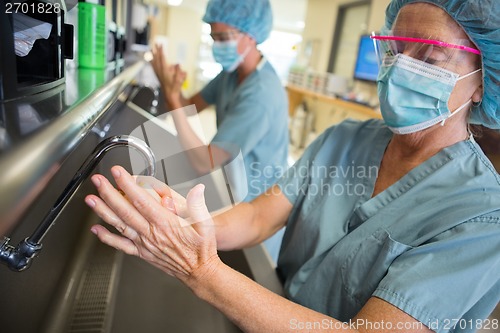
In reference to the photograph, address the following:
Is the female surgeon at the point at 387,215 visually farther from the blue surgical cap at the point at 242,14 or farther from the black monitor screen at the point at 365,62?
the black monitor screen at the point at 365,62

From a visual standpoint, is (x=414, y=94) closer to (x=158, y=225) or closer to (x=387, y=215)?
(x=387, y=215)

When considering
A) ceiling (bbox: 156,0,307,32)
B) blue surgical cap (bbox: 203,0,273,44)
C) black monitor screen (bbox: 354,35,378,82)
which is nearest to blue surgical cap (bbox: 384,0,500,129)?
blue surgical cap (bbox: 203,0,273,44)

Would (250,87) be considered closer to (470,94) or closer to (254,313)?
(470,94)

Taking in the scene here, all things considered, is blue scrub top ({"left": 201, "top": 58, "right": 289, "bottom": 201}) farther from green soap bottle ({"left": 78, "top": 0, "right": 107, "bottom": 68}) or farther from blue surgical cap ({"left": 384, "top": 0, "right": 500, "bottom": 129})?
blue surgical cap ({"left": 384, "top": 0, "right": 500, "bottom": 129})

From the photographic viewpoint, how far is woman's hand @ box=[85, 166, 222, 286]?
46 cm

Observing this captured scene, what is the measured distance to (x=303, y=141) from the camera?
196 inches

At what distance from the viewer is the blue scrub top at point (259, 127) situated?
118 centimetres

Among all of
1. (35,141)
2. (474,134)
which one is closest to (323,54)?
(474,134)

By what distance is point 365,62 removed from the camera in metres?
3.89

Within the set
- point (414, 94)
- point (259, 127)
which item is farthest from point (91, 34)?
point (414, 94)

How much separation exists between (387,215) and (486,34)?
401 millimetres

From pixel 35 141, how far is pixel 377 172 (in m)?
0.72

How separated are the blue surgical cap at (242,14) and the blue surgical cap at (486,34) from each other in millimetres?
676

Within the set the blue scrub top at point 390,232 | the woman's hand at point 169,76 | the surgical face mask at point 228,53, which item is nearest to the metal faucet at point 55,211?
the blue scrub top at point 390,232
